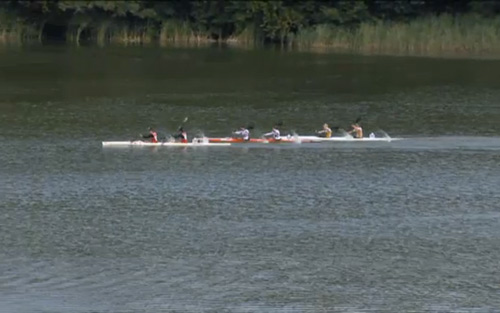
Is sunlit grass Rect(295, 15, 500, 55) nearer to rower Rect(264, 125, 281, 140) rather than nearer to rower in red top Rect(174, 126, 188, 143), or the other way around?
rower Rect(264, 125, 281, 140)

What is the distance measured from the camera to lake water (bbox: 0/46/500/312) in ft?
75.5

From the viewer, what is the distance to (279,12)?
205ft

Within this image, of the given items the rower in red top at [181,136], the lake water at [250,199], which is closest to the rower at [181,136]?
the rower in red top at [181,136]

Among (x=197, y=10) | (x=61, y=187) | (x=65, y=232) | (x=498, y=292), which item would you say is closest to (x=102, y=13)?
(x=197, y=10)

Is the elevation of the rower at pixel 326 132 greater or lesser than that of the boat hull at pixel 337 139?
greater

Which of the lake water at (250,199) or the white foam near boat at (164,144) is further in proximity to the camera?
the white foam near boat at (164,144)

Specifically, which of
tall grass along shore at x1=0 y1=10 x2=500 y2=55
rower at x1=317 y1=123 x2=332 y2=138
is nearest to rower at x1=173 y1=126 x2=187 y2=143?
rower at x1=317 y1=123 x2=332 y2=138

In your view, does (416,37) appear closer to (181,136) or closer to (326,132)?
(326,132)

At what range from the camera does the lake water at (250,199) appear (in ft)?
75.5

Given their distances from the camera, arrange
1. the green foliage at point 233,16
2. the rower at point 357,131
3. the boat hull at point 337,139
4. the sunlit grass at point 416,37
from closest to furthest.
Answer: the boat hull at point 337,139 < the rower at point 357,131 < the sunlit grass at point 416,37 < the green foliage at point 233,16

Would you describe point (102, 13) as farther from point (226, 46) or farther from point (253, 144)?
point (253, 144)

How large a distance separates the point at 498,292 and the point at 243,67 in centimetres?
3169

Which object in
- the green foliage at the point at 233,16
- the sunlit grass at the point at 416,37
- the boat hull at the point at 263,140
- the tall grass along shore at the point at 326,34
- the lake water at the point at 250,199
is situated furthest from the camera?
the green foliage at the point at 233,16

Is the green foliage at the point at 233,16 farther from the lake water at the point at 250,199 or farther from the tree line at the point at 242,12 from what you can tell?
the lake water at the point at 250,199
